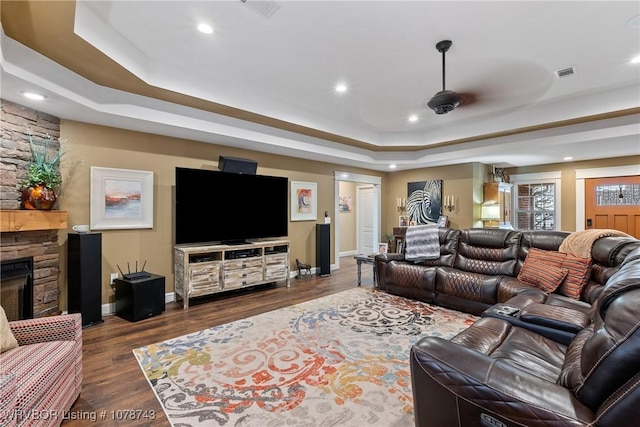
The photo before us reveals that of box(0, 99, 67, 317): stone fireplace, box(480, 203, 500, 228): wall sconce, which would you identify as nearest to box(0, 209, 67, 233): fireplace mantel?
box(0, 99, 67, 317): stone fireplace

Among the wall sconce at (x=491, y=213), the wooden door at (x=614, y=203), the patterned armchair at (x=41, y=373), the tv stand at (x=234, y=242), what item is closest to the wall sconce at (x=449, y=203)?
the wall sconce at (x=491, y=213)

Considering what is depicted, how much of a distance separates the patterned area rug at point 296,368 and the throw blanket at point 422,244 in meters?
1.01

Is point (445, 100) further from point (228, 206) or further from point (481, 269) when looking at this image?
point (228, 206)

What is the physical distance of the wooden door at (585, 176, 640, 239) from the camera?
5598mm

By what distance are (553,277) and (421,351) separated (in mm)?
2647

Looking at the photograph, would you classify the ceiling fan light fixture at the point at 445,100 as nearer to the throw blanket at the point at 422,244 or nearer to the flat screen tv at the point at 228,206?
the throw blanket at the point at 422,244

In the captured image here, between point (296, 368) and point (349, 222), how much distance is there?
658 centimetres

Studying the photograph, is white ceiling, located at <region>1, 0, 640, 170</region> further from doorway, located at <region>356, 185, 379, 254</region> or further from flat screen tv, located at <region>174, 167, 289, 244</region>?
doorway, located at <region>356, 185, 379, 254</region>

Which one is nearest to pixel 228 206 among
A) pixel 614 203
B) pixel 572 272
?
pixel 572 272

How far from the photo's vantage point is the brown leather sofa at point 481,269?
9.21ft

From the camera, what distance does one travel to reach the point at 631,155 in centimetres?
556

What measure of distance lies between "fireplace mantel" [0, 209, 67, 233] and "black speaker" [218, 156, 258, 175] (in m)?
1.98

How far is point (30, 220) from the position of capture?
2.89 m

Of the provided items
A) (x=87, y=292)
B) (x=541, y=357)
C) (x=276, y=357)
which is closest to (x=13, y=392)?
(x=276, y=357)
